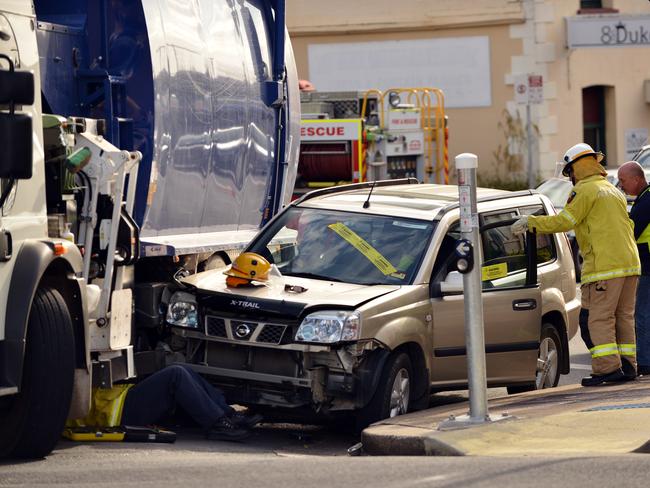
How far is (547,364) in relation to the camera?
10.7 meters

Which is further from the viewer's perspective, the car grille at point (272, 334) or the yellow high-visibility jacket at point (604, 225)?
the yellow high-visibility jacket at point (604, 225)

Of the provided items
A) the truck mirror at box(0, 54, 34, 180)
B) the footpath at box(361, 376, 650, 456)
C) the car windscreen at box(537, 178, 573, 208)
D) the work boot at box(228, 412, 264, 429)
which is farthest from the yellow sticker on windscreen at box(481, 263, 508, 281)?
the car windscreen at box(537, 178, 573, 208)

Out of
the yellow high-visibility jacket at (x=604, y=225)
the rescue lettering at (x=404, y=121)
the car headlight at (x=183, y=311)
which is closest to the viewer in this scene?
the car headlight at (x=183, y=311)

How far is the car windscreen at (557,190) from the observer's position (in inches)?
779

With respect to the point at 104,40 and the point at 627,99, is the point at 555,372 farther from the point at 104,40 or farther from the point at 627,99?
the point at 627,99

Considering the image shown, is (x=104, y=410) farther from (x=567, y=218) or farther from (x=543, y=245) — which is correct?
(x=543, y=245)

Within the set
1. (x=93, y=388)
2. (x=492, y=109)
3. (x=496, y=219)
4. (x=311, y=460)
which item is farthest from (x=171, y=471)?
(x=492, y=109)

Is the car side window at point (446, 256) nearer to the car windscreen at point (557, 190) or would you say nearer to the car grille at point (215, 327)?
the car grille at point (215, 327)

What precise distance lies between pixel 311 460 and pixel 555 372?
12.7ft

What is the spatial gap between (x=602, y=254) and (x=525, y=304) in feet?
2.22

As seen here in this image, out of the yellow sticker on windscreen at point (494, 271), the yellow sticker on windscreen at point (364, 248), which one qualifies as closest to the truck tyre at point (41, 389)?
the yellow sticker on windscreen at point (364, 248)

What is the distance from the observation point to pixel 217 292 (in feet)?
30.3

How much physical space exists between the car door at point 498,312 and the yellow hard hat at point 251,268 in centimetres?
118

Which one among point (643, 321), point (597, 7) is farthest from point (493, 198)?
point (597, 7)
